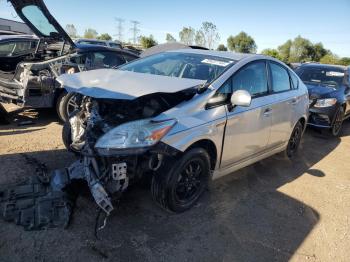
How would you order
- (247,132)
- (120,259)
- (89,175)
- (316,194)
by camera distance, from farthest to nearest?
(316,194), (247,132), (89,175), (120,259)

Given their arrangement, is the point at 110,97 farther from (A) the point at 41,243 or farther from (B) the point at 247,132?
(B) the point at 247,132

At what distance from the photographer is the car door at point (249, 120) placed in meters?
3.81

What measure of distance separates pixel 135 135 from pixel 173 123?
0.39 meters

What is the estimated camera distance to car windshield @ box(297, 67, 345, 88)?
332 inches

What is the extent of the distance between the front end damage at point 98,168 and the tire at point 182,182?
11 centimetres

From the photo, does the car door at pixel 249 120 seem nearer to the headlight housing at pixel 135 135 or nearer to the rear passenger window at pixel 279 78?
the rear passenger window at pixel 279 78

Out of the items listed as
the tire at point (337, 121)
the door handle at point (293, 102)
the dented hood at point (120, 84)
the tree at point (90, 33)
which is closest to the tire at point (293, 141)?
the door handle at point (293, 102)

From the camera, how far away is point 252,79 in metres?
4.25

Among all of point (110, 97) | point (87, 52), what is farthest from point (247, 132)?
point (87, 52)

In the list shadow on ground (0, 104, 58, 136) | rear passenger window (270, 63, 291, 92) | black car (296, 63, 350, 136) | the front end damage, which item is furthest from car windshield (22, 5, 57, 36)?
black car (296, 63, 350, 136)

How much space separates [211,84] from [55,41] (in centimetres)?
441

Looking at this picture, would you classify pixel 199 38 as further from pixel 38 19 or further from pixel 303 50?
pixel 38 19

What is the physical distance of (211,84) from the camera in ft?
12.0

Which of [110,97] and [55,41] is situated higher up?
[55,41]
